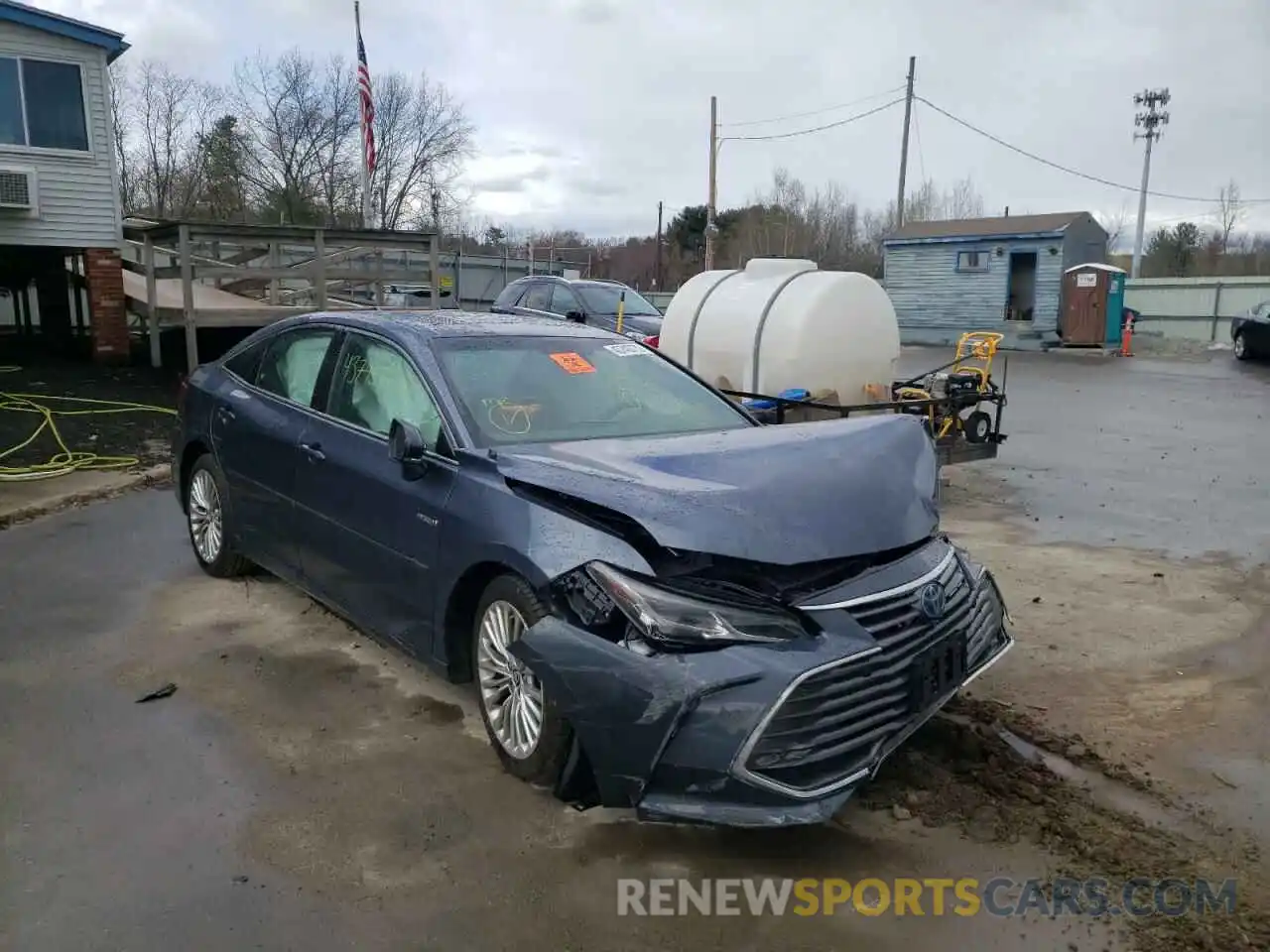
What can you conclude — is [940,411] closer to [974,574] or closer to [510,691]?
[974,574]

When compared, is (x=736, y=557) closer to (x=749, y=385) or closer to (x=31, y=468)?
(x=749, y=385)

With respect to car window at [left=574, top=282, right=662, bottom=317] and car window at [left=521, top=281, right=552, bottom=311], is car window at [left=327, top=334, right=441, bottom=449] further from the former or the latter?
car window at [left=521, top=281, right=552, bottom=311]

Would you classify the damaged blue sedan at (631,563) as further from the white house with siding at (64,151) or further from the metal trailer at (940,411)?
the white house with siding at (64,151)

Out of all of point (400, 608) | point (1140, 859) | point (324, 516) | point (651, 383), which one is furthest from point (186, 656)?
point (1140, 859)

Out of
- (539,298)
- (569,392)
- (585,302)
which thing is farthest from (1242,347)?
(569,392)

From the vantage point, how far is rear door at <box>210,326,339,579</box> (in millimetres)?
4871

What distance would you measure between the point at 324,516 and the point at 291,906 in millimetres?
1970

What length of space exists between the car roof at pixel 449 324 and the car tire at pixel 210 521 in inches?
44.2

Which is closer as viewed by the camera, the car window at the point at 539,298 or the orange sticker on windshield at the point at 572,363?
the orange sticker on windshield at the point at 572,363

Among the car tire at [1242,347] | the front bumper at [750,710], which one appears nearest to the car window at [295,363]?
the front bumper at [750,710]

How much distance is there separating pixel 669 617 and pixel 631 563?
22cm

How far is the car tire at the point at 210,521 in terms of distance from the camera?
18.4ft

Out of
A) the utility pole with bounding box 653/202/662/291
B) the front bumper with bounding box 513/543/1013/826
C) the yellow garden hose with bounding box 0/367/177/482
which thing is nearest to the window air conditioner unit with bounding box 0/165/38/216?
the yellow garden hose with bounding box 0/367/177/482

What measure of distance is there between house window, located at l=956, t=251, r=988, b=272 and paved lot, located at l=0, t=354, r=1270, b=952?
87.2ft
